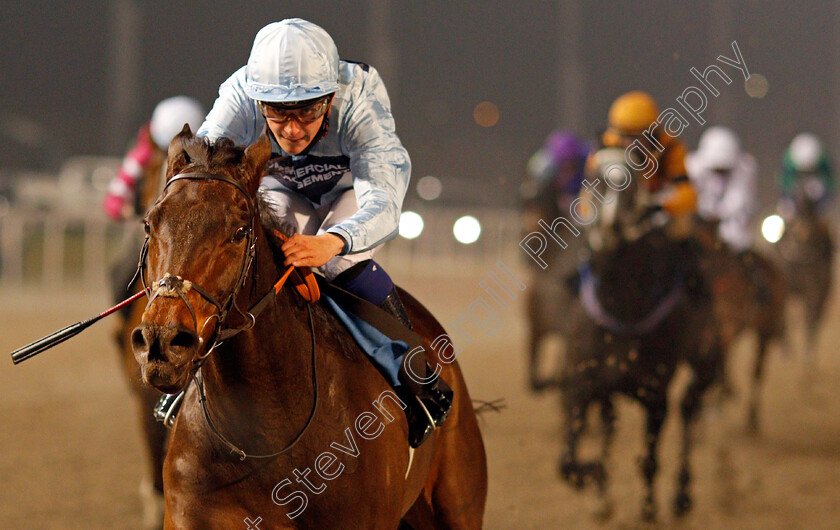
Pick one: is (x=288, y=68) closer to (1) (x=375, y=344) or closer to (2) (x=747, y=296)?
(1) (x=375, y=344)

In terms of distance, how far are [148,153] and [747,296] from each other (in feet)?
16.9

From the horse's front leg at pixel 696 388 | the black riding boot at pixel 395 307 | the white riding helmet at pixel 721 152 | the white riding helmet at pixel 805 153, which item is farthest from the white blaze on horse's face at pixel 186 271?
the white riding helmet at pixel 805 153

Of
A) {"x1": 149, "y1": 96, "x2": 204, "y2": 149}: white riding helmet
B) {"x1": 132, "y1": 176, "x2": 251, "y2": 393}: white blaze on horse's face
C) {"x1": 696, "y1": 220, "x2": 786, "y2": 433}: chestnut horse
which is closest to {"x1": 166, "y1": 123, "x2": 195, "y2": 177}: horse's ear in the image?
{"x1": 132, "y1": 176, "x2": 251, "y2": 393}: white blaze on horse's face

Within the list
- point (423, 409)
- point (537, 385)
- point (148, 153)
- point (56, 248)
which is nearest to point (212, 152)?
point (423, 409)

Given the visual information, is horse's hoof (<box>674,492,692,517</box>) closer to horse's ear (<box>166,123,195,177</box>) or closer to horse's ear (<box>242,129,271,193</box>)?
horse's ear (<box>242,129,271,193</box>)

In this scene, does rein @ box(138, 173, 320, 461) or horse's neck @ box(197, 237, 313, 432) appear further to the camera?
horse's neck @ box(197, 237, 313, 432)

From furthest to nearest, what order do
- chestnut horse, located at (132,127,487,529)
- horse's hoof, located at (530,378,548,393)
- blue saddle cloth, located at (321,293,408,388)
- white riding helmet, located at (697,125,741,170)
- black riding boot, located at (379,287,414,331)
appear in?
white riding helmet, located at (697,125,741,170) → horse's hoof, located at (530,378,548,393) → black riding boot, located at (379,287,414,331) → blue saddle cloth, located at (321,293,408,388) → chestnut horse, located at (132,127,487,529)

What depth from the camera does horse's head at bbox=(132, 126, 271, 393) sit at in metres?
1.85

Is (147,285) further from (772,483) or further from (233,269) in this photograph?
(772,483)

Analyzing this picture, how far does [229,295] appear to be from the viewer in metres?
2.06

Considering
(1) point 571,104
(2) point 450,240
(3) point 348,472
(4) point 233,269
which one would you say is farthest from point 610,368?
(1) point 571,104

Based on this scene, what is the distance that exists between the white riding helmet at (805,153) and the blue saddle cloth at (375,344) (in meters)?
9.46

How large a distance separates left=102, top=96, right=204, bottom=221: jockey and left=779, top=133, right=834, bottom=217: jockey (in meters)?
7.76

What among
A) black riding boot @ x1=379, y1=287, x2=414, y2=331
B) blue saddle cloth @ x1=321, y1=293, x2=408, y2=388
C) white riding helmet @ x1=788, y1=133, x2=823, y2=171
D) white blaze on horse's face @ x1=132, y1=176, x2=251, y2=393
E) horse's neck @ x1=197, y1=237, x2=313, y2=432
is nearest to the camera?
white blaze on horse's face @ x1=132, y1=176, x2=251, y2=393
